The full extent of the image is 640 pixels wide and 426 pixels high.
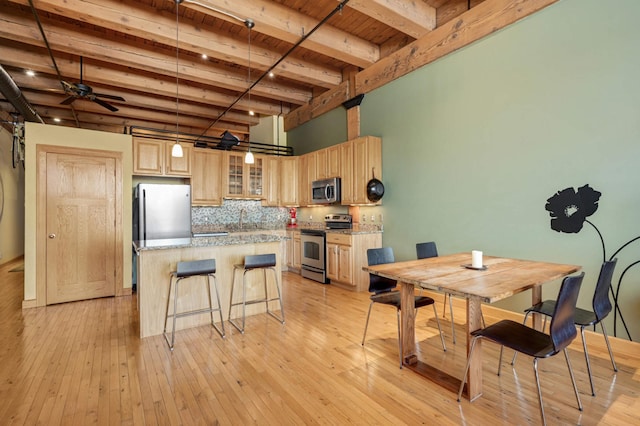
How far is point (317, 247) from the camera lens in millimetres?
5520

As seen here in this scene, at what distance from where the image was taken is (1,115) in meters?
6.79

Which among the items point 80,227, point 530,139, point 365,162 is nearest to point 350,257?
point 365,162

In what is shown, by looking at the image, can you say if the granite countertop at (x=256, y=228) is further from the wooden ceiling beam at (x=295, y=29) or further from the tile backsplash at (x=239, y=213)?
the wooden ceiling beam at (x=295, y=29)

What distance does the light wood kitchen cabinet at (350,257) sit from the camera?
4824 millimetres

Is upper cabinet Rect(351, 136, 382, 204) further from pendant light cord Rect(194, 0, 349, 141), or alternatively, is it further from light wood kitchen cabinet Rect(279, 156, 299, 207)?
light wood kitchen cabinet Rect(279, 156, 299, 207)

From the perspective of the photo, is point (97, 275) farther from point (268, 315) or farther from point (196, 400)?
point (196, 400)

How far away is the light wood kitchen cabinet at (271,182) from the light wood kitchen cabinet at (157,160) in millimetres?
1553

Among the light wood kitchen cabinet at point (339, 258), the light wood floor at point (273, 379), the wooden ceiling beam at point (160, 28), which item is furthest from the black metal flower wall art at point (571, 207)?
the wooden ceiling beam at point (160, 28)

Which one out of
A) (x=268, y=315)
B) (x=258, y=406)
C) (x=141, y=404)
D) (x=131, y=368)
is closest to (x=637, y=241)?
(x=258, y=406)

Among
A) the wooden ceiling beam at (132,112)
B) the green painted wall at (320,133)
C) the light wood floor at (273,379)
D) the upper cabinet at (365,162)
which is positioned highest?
the wooden ceiling beam at (132,112)

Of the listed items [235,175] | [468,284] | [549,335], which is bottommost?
[549,335]

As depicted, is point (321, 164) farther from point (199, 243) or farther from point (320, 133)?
point (199, 243)

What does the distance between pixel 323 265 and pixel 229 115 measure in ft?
15.4

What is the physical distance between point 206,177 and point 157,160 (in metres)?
0.88
